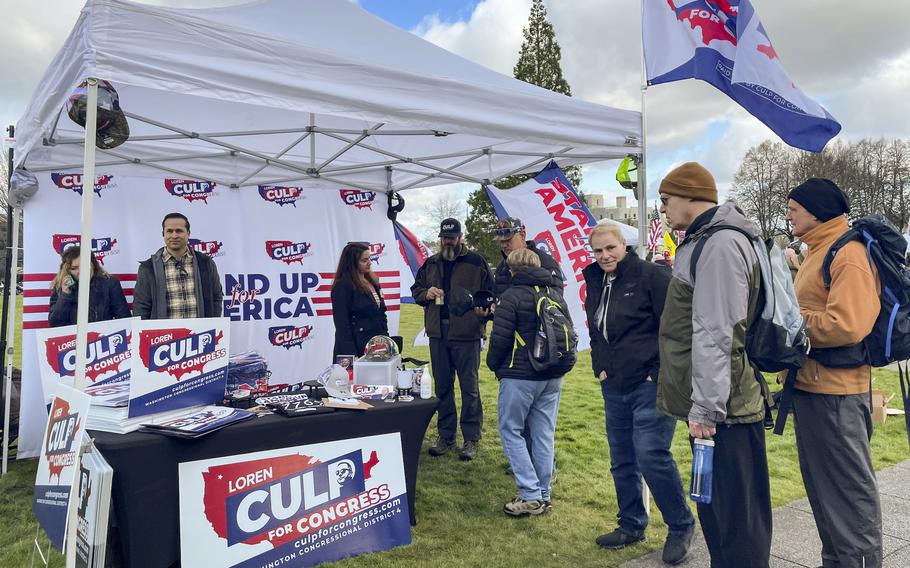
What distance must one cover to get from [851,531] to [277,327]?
467 centimetres

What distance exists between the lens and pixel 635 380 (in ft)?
8.70

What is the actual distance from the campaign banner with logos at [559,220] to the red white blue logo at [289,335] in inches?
89.7

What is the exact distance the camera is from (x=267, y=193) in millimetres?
5555

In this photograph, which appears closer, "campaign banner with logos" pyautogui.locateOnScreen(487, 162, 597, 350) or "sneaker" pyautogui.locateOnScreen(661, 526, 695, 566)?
"sneaker" pyautogui.locateOnScreen(661, 526, 695, 566)

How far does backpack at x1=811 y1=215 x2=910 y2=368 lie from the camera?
2.17 metres

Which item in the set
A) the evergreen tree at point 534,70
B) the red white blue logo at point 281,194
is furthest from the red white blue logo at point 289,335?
→ the evergreen tree at point 534,70

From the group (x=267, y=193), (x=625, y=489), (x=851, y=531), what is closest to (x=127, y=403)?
(x=625, y=489)

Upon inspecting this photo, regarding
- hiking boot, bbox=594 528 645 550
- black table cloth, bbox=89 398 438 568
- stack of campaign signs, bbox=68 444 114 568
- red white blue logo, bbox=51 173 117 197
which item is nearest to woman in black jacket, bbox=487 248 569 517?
hiking boot, bbox=594 528 645 550

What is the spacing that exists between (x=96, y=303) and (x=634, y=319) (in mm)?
3959

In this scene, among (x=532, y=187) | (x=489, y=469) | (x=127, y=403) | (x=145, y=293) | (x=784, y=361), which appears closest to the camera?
(x=784, y=361)

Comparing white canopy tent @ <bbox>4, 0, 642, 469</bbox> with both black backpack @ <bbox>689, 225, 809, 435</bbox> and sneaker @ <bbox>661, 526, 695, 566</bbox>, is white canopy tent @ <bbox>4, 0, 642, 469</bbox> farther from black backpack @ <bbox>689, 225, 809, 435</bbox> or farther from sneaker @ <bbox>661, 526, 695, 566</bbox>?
sneaker @ <bbox>661, 526, 695, 566</bbox>

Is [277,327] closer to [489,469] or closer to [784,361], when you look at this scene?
[489,469]

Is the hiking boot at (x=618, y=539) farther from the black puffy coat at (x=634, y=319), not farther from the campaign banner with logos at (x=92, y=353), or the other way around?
the campaign banner with logos at (x=92, y=353)

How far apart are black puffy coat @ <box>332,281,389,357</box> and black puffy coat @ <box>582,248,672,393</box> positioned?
6.43 ft
